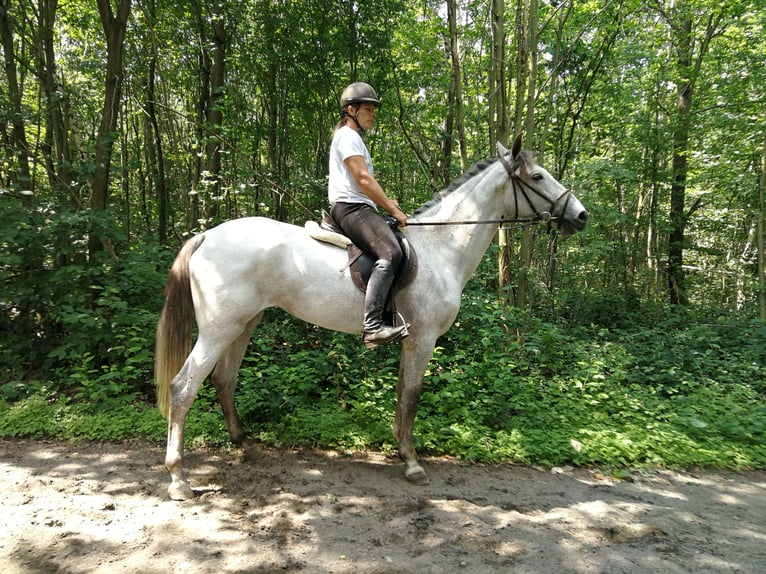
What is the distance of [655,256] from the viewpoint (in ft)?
32.7

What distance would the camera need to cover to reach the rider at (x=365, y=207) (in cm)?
305

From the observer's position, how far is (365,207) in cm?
320

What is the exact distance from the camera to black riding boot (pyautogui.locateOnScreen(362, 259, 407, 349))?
9.99ft

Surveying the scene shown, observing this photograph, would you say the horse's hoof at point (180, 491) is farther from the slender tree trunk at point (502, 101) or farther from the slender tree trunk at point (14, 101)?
the slender tree trunk at point (14, 101)

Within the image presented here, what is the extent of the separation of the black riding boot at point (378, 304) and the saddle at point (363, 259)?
0.38 feet

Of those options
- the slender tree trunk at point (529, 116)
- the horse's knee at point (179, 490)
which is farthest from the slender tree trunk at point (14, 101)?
the slender tree trunk at point (529, 116)

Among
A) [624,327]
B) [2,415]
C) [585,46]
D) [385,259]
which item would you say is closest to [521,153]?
[385,259]

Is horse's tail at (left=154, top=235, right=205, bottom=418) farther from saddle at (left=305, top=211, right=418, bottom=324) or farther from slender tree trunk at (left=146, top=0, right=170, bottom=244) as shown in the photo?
slender tree trunk at (left=146, top=0, right=170, bottom=244)

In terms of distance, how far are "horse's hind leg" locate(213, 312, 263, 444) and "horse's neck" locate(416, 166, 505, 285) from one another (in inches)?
69.5

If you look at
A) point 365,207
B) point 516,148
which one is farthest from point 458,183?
point 365,207

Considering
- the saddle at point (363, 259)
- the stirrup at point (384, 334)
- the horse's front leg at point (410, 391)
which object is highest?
the saddle at point (363, 259)

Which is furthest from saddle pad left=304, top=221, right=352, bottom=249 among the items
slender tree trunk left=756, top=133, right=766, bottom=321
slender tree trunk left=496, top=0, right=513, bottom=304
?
slender tree trunk left=756, top=133, right=766, bottom=321

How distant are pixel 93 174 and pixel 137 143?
7868 millimetres

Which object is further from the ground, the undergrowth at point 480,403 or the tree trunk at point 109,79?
the tree trunk at point 109,79
